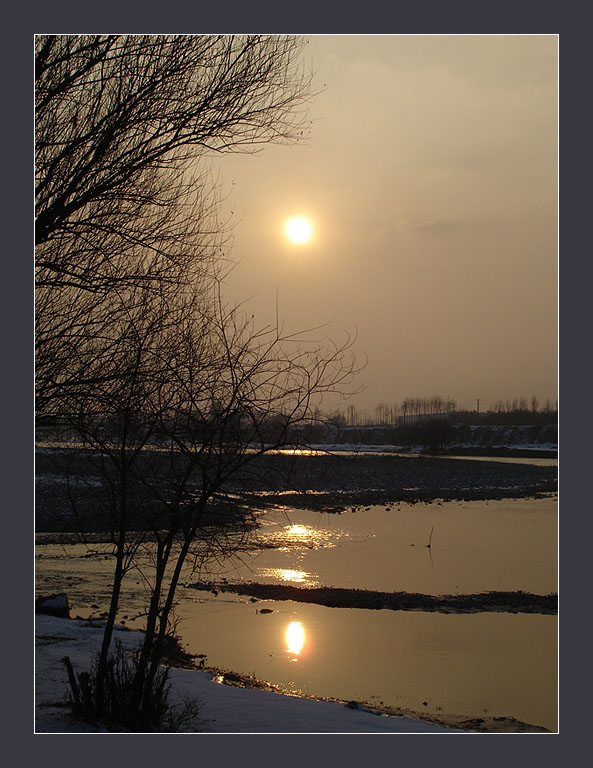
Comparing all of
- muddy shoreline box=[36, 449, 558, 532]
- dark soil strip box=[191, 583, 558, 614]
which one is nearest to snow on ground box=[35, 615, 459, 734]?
dark soil strip box=[191, 583, 558, 614]

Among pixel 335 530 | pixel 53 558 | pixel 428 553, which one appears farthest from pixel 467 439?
pixel 53 558

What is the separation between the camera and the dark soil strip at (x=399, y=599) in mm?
9031

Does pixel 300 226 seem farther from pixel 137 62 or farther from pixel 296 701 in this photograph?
pixel 296 701

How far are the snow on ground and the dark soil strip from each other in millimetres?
3112

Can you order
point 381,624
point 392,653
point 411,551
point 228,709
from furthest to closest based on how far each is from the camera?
point 411,551
point 381,624
point 392,653
point 228,709

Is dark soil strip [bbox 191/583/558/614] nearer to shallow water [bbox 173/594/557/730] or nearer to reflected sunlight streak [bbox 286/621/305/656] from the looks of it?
shallow water [bbox 173/594/557/730]

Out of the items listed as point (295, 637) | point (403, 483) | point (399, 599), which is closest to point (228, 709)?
point (295, 637)

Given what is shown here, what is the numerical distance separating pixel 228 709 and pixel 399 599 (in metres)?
4.69

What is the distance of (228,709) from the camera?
4.97 metres

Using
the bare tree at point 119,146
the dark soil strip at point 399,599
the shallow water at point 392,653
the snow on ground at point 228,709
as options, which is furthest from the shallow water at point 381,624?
the bare tree at point 119,146

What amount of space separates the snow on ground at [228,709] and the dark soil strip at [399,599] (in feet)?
10.2

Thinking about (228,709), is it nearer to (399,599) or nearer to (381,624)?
(381,624)

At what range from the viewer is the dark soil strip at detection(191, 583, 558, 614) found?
29.6 feet

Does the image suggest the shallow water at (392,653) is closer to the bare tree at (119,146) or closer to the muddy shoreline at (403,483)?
the bare tree at (119,146)
